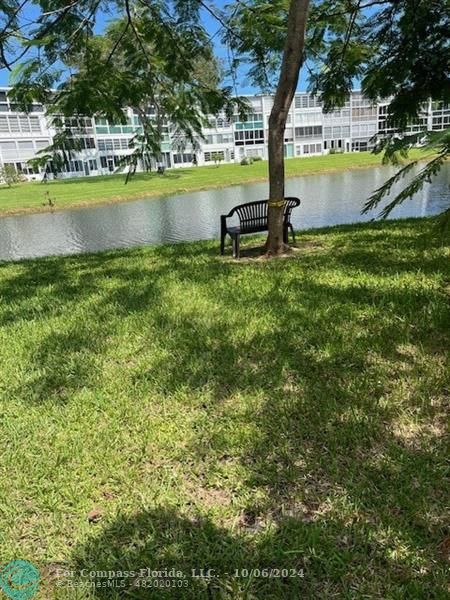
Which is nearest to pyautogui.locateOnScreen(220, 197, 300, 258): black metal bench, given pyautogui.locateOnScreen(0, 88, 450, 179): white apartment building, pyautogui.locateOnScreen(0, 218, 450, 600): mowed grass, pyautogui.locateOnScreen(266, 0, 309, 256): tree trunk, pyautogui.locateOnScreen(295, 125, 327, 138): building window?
pyautogui.locateOnScreen(266, 0, 309, 256): tree trunk

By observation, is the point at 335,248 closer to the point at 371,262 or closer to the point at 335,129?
the point at 371,262

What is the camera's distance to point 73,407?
2.44 metres

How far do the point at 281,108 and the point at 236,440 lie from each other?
415 cm

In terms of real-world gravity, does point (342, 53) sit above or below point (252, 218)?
above

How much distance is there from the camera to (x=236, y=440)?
83.0 inches

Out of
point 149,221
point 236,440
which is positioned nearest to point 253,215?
point 236,440

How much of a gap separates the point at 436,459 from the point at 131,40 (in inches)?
231

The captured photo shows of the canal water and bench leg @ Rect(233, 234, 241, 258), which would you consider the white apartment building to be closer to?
the canal water

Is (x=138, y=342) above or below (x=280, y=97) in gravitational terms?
below

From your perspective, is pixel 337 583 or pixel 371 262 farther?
pixel 371 262

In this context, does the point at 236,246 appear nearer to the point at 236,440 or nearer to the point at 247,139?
the point at 236,440

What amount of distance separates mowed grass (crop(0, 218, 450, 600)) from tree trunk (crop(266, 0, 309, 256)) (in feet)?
5.62

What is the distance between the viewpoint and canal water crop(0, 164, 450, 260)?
1056 centimetres

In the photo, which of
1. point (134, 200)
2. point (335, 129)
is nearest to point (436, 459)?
point (134, 200)
